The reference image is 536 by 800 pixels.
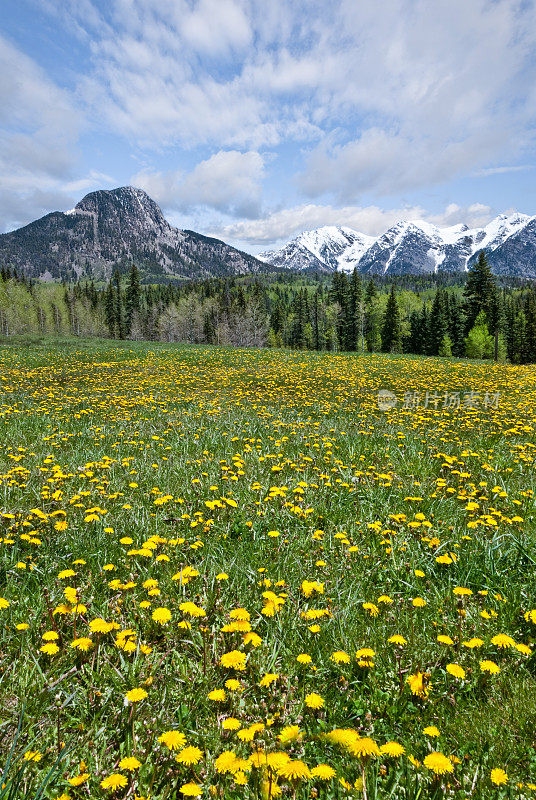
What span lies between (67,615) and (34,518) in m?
1.73

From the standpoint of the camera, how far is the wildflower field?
1810 mm

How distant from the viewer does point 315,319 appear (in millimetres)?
102250

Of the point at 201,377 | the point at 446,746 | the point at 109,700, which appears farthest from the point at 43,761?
the point at 201,377

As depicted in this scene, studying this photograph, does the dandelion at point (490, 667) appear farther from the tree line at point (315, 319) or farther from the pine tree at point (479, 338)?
the pine tree at point (479, 338)

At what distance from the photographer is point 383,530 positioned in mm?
3992

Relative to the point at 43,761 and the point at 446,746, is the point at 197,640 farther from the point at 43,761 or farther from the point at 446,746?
the point at 446,746

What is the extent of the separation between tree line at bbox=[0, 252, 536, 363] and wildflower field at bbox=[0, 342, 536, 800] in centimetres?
4789

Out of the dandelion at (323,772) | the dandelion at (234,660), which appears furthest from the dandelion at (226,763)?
the dandelion at (234,660)

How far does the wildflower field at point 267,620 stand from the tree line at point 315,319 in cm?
4789

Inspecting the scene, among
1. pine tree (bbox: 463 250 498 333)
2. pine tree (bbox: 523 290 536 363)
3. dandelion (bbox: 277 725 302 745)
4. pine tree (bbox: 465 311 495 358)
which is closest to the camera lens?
dandelion (bbox: 277 725 302 745)

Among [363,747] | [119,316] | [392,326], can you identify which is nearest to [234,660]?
[363,747]

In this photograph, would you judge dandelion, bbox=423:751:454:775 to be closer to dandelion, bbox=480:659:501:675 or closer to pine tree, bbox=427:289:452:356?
dandelion, bbox=480:659:501:675

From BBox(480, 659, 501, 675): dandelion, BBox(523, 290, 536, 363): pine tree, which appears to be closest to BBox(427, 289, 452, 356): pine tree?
BBox(523, 290, 536, 363): pine tree

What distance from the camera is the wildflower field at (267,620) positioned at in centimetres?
181
